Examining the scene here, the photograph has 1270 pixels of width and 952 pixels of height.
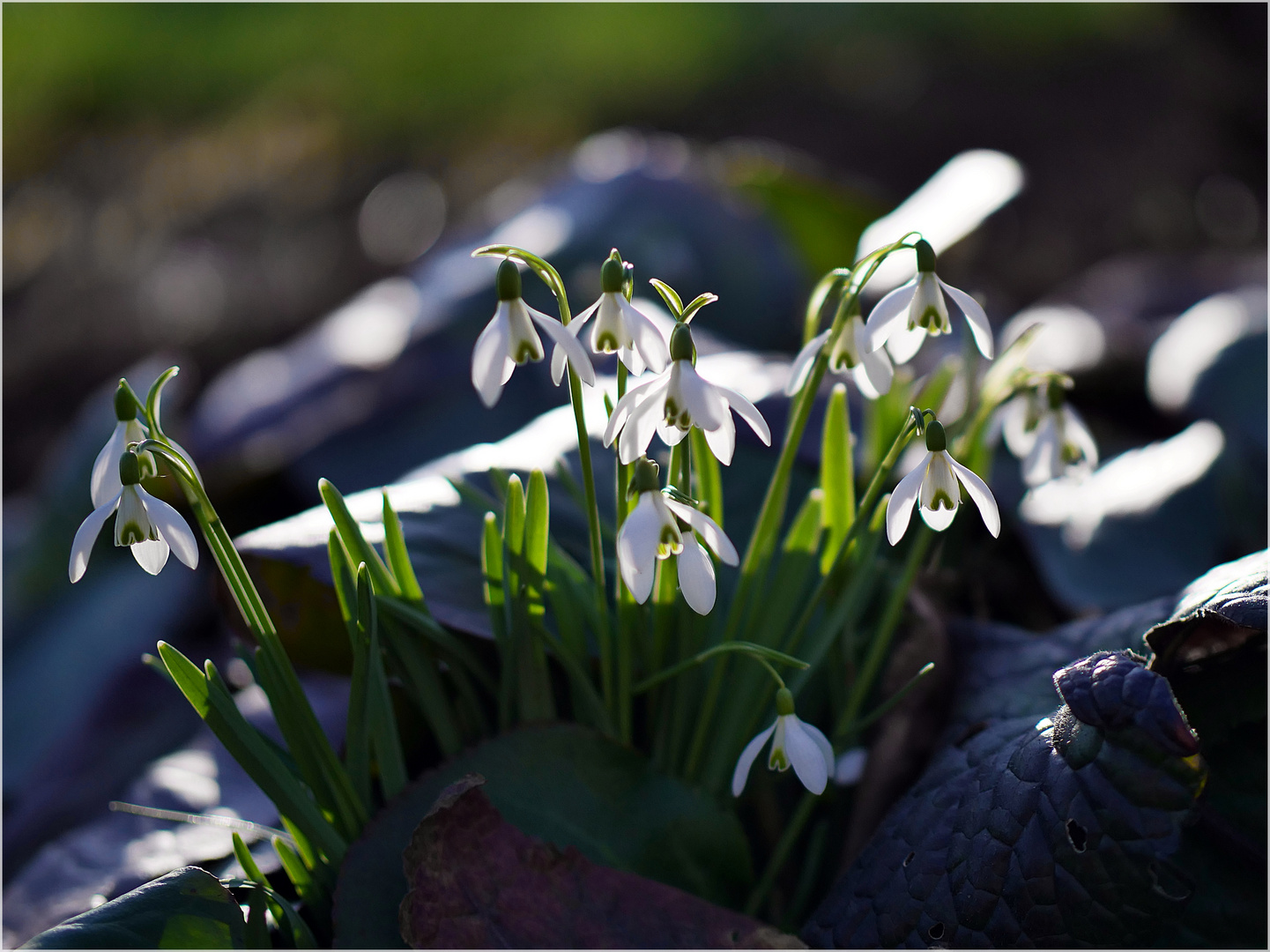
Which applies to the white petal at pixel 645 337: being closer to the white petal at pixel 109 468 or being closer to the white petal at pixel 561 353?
the white petal at pixel 561 353

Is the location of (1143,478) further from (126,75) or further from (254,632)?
(126,75)

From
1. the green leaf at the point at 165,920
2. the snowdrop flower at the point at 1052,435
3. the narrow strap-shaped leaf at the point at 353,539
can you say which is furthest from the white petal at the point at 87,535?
the snowdrop flower at the point at 1052,435

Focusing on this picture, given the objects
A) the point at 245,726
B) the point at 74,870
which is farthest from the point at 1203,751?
the point at 74,870

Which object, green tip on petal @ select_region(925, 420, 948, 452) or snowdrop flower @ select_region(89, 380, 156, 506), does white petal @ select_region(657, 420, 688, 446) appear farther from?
snowdrop flower @ select_region(89, 380, 156, 506)

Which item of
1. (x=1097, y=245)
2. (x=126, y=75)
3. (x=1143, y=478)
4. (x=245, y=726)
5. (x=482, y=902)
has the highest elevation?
(x=126, y=75)

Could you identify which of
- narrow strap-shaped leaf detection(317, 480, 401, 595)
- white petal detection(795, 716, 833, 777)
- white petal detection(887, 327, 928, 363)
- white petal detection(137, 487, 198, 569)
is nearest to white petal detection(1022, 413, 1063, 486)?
white petal detection(887, 327, 928, 363)

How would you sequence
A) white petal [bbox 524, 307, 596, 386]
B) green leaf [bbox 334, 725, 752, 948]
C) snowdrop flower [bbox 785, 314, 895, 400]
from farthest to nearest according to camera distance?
1. green leaf [bbox 334, 725, 752, 948]
2. snowdrop flower [bbox 785, 314, 895, 400]
3. white petal [bbox 524, 307, 596, 386]
